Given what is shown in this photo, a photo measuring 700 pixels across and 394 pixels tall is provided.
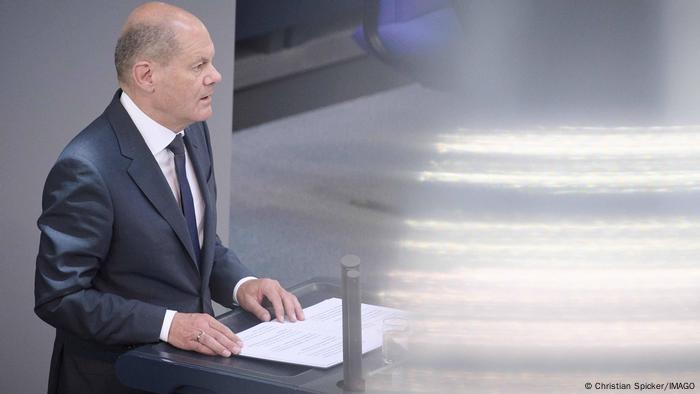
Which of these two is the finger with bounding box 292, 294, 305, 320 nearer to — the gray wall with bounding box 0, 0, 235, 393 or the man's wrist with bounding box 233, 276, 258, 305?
the man's wrist with bounding box 233, 276, 258, 305

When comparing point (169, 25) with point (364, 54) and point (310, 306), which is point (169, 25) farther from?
point (364, 54)

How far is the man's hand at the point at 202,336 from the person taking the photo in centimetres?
166

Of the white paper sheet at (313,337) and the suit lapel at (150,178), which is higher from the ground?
the suit lapel at (150,178)

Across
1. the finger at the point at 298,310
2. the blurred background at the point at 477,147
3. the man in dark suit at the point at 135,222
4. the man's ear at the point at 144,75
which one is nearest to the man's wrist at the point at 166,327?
the man in dark suit at the point at 135,222

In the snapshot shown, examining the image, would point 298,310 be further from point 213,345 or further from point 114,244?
point 114,244

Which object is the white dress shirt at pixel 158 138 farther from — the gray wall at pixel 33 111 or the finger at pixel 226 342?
the gray wall at pixel 33 111

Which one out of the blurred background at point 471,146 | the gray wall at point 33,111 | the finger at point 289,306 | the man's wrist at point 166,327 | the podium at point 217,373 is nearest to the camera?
the podium at point 217,373

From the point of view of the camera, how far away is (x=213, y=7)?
3.39 m

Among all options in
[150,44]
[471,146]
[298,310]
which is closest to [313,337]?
[298,310]

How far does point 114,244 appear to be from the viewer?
6.09ft

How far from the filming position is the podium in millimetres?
1510

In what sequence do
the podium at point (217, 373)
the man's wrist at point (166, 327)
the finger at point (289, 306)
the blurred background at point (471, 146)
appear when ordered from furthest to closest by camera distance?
the blurred background at point (471, 146) → the finger at point (289, 306) → the man's wrist at point (166, 327) → the podium at point (217, 373)

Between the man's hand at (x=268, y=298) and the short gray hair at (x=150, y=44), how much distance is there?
1.56 ft

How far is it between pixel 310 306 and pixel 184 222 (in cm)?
30
